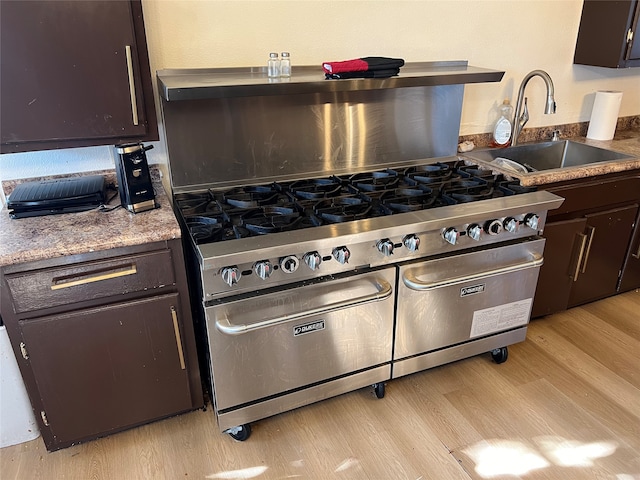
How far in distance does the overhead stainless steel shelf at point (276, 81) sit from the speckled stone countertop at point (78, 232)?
42 centimetres

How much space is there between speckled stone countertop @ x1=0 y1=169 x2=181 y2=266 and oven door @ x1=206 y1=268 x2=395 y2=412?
318 mm

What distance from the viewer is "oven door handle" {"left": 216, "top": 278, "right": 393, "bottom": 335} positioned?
1575 millimetres

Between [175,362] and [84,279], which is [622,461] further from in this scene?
[84,279]

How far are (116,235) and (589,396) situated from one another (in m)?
1.97

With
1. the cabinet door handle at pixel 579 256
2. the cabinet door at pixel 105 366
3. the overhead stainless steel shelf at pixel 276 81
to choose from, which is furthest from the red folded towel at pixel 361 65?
the cabinet door handle at pixel 579 256

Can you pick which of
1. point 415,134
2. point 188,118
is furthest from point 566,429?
point 188,118

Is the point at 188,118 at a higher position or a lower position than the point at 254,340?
higher

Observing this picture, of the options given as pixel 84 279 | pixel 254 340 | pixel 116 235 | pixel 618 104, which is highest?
pixel 618 104

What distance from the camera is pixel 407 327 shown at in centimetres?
193

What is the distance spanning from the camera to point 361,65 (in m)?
1.87

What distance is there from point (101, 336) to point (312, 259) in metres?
0.75

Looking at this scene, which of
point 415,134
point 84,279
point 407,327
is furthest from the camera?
point 415,134

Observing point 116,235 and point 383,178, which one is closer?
point 116,235

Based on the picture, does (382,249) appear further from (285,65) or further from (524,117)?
(524,117)
